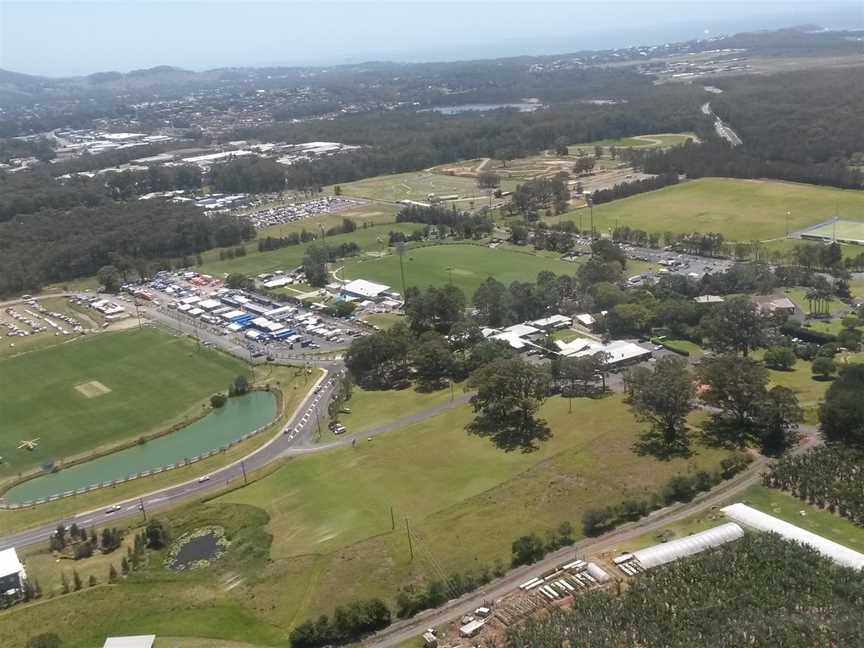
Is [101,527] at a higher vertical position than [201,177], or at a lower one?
lower

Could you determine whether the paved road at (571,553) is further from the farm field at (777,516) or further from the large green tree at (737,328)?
the large green tree at (737,328)

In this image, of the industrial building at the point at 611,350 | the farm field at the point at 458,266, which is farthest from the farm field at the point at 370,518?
the farm field at the point at 458,266

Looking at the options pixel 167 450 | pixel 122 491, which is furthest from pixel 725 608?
Result: pixel 167 450

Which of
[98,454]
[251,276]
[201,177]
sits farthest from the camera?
[201,177]

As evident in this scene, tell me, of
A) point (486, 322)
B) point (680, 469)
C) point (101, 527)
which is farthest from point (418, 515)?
point (486, 322)

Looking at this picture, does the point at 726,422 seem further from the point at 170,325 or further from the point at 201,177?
the point at 201,177

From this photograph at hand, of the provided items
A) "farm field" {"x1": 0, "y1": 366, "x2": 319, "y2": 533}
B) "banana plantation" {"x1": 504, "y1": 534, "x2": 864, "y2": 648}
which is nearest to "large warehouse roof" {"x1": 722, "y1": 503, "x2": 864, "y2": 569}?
"banana plantation" {"x1": 504, "y1": 534, "x2": 864, "y2": 648}
